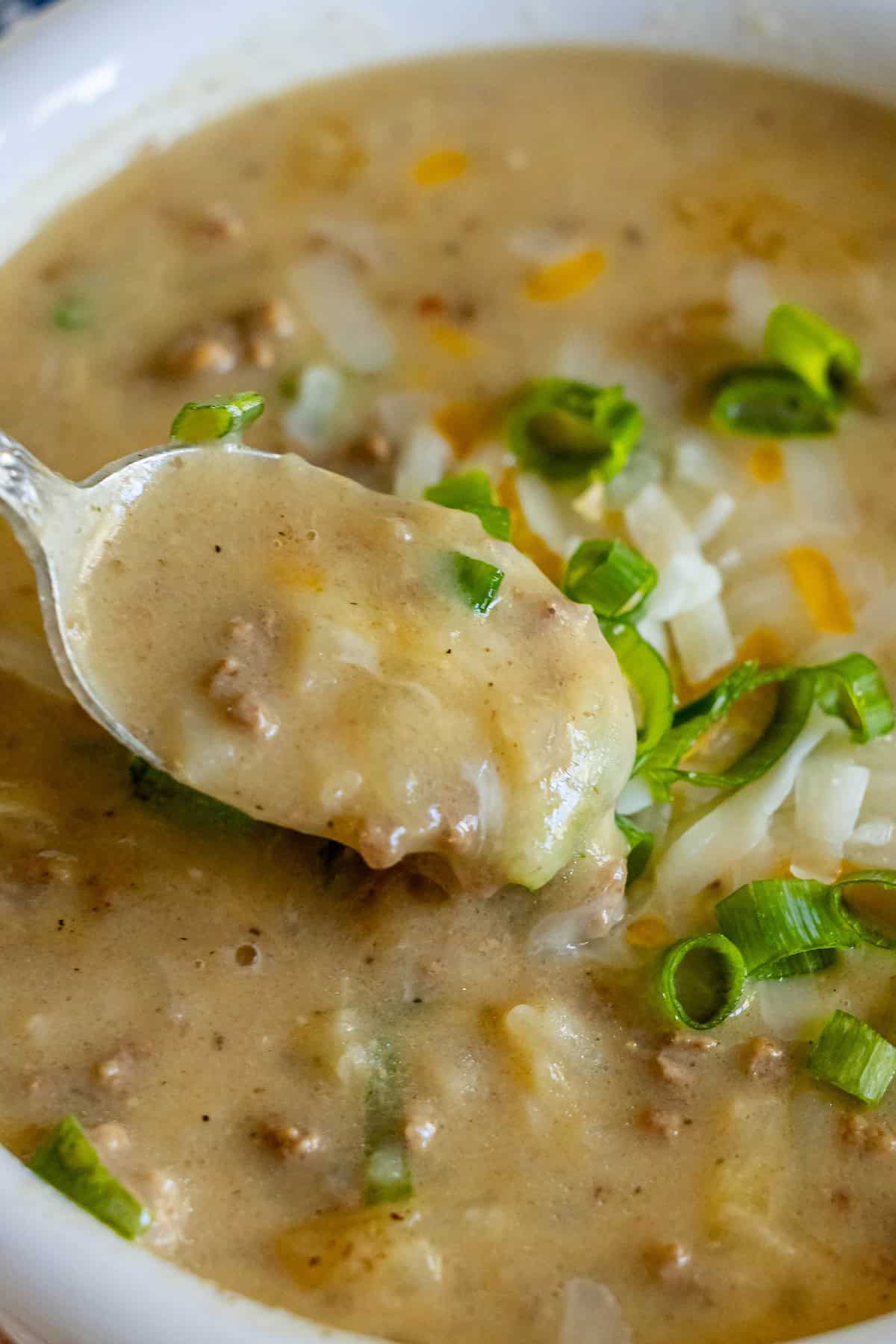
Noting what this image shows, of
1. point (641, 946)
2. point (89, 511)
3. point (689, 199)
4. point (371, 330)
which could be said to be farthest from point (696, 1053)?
point (689, 199)

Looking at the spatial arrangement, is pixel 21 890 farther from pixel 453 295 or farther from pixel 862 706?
pixel 453 295

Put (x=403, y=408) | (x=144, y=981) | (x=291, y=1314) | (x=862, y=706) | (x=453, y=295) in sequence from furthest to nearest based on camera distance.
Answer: (x=453, y=295), (x=403, y=408), (x=862, y=706), (x=144, y=981), (x=291, y=1314)

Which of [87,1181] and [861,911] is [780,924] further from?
[87,1181]

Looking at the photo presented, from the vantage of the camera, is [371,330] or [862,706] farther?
[371,330]

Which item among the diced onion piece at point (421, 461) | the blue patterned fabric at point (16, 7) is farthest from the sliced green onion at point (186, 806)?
the blue patterned fabric at point (16, 7)

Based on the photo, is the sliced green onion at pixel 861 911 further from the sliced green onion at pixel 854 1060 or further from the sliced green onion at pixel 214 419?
the sliced green onion at pixel 214 419

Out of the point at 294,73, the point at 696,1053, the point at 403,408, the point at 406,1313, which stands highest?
the point at 294,73

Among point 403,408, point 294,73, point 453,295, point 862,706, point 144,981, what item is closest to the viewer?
point 144,981
